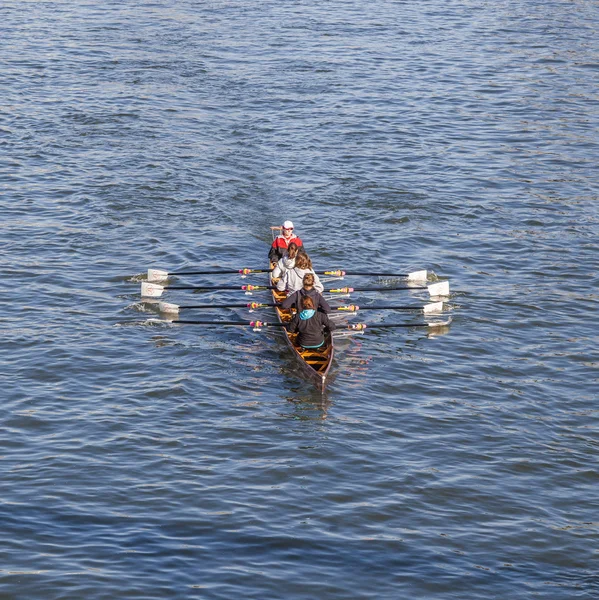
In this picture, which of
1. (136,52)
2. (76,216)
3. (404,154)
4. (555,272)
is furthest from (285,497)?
(136,52)

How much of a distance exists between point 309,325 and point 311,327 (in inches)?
2.6

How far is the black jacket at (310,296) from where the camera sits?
2100 cm

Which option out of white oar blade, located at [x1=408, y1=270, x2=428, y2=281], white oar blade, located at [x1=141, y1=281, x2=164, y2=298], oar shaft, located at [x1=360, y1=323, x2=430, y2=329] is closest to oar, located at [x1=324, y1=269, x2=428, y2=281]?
white oar blade, located at [x1=408, y1=270, x2=428, y2=281]

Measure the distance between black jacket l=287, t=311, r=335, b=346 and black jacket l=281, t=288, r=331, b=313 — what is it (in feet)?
0.66

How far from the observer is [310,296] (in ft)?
68.8

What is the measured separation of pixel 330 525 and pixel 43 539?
4474 millimetres

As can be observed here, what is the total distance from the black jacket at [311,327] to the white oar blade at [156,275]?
530cm

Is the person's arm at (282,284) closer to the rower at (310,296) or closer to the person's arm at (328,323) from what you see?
the rower at (310,296)

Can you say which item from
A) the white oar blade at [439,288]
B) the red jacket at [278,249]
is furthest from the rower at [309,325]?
the red jacket at [278,249]

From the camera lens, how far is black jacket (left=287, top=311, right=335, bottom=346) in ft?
68.1

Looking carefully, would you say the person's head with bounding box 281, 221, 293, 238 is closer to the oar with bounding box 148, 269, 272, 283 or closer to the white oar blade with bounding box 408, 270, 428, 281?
the oar with bounding box 148, 269, 272, 283

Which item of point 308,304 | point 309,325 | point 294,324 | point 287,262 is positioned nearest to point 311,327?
point 309,325

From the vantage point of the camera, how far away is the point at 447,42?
47938mm

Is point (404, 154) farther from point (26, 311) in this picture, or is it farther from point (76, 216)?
point (26, 311)
